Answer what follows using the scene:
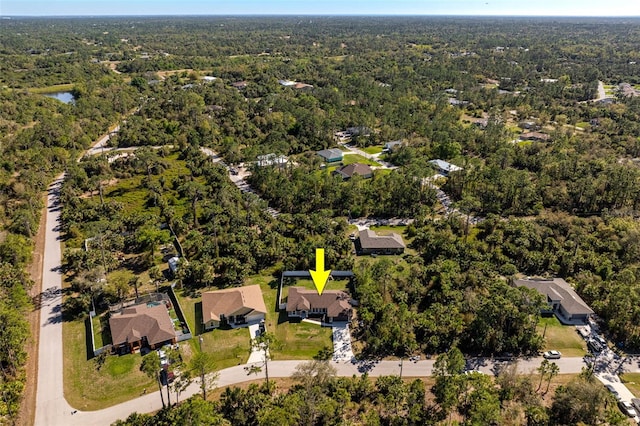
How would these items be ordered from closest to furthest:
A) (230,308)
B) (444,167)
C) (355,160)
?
(230,308) → (444,167) → (355,160)

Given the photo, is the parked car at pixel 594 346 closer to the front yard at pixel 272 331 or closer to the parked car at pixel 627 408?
the parked car at pixel 627 408

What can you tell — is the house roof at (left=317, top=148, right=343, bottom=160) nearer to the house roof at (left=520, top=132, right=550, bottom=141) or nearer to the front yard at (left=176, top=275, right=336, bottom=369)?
the house roof at (left=520, top=132, right=550, bottom=141)

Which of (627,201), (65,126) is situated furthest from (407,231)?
(65,126)

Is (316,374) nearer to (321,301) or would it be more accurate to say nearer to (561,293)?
(321,301)

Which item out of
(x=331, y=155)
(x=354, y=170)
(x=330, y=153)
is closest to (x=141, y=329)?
(x=354, y=170)

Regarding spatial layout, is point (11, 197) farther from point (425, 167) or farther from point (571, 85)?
point (571, 85)
